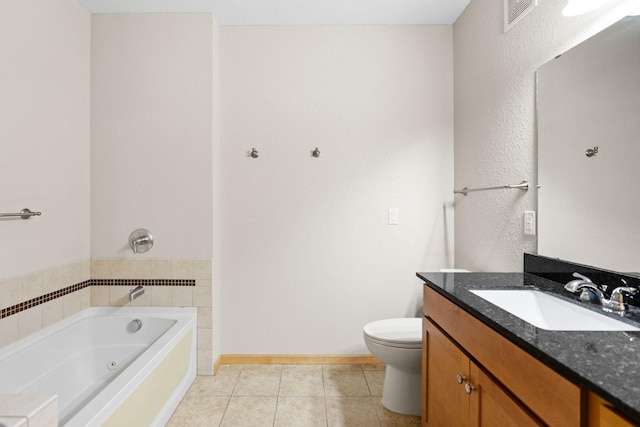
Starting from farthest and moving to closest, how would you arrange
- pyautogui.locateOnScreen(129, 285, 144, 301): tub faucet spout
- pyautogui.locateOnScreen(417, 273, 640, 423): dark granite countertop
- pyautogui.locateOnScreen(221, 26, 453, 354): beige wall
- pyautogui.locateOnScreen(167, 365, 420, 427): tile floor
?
pyautogui.locateOnScreen(221, 26, 453, 354): beige wall → pyautogui.locateOnScreen(129, 285, 144, 301): tub faucet spout → pyautogui.locateOnScreen(167, 365, 420, 427): tile floor → pyautogui.locateOnScreen(417, 273, 640, 423): dark granite countertop

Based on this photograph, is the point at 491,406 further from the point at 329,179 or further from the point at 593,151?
the point at 329,179

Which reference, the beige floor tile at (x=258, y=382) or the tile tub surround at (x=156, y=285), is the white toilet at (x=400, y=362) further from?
the tile tub surround at (x=156, y=285)

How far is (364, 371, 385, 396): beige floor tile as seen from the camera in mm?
2177

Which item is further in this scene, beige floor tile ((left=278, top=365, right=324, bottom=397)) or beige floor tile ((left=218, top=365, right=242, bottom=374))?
beige floor tile ((left=218, top=365, right=242, bottom=374))

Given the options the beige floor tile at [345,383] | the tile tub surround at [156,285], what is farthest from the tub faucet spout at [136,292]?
the beige floor tile at [345,383]

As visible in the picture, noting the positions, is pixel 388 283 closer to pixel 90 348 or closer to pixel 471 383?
pixel 471 383

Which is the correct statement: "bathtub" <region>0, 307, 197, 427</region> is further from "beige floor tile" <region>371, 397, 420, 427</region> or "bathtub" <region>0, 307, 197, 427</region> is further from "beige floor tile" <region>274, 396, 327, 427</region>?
"beige floor tile" <region>371, 397, 420, 427</region>

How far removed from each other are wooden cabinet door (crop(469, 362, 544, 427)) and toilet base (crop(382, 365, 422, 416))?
0.81m

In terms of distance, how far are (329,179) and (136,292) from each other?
1.57 meters

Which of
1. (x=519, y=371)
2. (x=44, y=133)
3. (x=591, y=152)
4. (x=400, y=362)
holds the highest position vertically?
(x=44, y=133)

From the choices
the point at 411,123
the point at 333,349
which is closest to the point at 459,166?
the point at 411,123

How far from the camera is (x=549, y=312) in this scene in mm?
1261

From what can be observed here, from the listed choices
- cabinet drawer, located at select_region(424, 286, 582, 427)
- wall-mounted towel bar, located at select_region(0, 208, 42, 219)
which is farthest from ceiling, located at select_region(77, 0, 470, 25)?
cabinet drawer, located at select_region(424, 286, 582, 427)

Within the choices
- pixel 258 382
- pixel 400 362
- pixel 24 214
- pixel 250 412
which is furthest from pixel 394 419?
pixel 24 214
